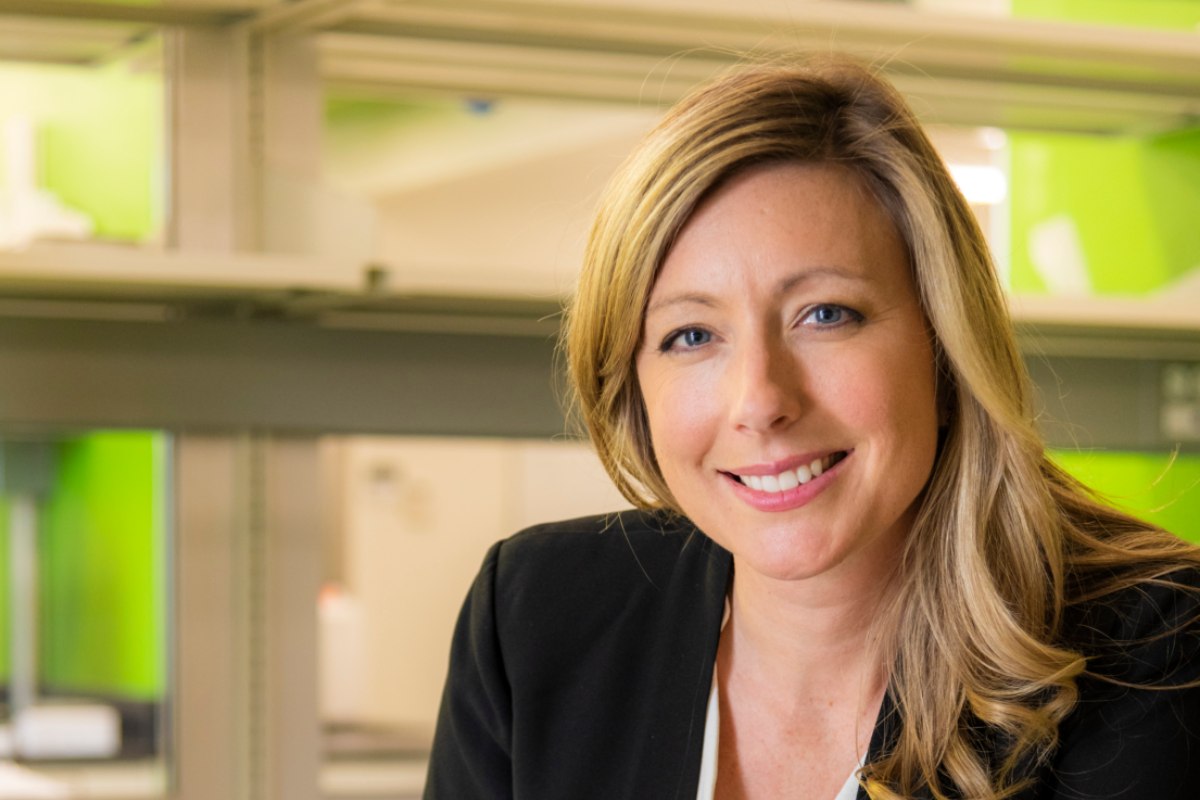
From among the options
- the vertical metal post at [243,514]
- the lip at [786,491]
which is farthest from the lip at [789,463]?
the vertical metal post at [243,514]

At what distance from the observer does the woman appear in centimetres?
115

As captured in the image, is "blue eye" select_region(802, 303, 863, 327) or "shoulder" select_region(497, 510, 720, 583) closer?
"blue eye" select_region(802, 303, 863, 327)

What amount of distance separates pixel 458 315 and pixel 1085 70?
3.26 feet

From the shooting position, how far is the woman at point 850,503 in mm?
1151

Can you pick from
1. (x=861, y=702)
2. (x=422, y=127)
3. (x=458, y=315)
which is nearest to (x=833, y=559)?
(x=861, y=702)

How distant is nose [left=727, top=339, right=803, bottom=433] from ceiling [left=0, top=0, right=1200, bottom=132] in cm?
61

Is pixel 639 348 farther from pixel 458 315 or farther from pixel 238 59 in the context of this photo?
pixel 238 59

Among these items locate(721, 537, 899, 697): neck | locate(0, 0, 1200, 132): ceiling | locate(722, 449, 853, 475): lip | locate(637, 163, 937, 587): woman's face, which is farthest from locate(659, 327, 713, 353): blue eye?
locate(0, 0, 1200, 132): ceiling

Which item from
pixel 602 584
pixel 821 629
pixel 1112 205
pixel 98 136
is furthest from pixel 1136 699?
pixel 1112 205

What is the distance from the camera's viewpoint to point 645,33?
1.94 meters

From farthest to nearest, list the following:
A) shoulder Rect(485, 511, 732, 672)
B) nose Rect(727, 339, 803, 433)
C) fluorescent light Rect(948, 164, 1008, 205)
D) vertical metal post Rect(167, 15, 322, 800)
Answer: fluorescent light Rect(948, 164, 1008, 205), vertical metal post Rect(167, 15, 322, 800), shoulder Rect(485, 511, 732, 672), nose Rect(727, 339, 803, 433)

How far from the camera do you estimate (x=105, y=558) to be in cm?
292

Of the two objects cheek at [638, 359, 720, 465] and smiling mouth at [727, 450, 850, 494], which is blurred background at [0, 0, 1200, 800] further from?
smiling mouth at [727, 450, 850, 494]

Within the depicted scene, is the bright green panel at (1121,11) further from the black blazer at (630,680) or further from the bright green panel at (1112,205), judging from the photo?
the black blazer at (630,680)
